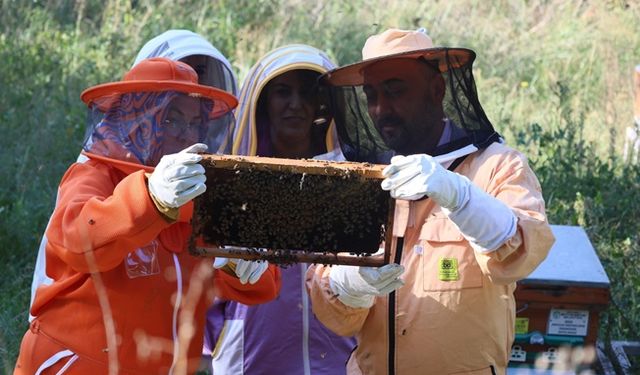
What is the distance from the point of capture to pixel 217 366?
12.2 ft

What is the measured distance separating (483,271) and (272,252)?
0.63 m

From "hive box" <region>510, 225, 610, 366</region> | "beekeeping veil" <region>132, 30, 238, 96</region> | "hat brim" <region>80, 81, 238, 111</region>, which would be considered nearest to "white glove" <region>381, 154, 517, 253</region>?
"hat brim" <region>80, 81, 238, 111</region>

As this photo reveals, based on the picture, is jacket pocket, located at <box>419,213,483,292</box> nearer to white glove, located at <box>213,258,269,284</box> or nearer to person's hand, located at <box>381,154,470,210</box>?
person's hand, located at <box>381,154,470,210</box>

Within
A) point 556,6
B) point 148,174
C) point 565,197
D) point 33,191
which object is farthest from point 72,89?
point 148,174

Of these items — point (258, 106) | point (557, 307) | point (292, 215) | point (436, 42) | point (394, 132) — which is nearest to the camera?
point (292, 215)

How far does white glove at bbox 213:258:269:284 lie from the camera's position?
3.04 metres

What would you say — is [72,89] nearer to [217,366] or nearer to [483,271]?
[217,366]

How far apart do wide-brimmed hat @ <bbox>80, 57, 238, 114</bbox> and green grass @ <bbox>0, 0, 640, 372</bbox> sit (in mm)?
2216

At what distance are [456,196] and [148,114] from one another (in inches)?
43.3

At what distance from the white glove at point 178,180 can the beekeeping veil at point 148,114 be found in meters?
0.39

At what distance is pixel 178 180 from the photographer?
2.66 meters

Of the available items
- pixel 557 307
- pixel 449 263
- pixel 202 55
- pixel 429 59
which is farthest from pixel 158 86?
pixel 557 307

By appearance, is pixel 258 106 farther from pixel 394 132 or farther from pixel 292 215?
pixel 292 215

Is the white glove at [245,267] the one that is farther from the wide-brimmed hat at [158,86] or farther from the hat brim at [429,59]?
the hat brim at [429,59]
